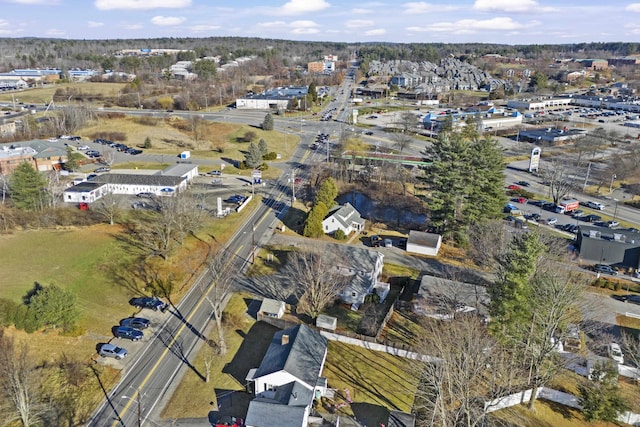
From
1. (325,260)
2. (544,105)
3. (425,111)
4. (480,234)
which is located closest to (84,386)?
(325,260)

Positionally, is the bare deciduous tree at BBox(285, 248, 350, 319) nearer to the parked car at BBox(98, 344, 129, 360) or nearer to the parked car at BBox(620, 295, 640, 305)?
the parked car at BBox(98, 344, 129, 360)

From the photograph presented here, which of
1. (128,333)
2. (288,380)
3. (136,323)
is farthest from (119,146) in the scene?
(288,380)

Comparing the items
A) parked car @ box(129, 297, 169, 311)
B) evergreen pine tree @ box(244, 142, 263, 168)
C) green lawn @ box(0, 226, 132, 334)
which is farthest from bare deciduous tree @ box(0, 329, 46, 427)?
evergreen pine tree @ box(244, 142, 263, 168)

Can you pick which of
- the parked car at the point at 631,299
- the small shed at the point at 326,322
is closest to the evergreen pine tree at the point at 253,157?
the small shed at the point at 326,322

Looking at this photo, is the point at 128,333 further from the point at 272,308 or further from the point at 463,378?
the point at 463,378

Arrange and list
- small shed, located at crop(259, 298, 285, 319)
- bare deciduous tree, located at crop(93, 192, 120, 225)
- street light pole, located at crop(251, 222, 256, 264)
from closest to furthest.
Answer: small shed, located at crop(259, 298, 285, 319) < street light pole, located at crop(251, 222, 256, 264) < bare deciduous tree, located at crop(93, 192, 120, 225)

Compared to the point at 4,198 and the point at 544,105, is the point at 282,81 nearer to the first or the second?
the point at 544,105
